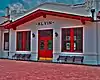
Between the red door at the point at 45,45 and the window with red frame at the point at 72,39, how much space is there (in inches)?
66.1

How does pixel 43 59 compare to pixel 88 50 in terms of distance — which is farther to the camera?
pixel 43 59

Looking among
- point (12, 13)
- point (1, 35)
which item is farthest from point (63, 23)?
point (1, 35)

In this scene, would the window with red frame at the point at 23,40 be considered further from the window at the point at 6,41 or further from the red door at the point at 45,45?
the window at the point at 6,41

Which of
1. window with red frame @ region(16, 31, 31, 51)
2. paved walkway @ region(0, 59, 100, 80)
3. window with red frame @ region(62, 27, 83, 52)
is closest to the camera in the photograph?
paved walkway @ region(0, 59, 100, 80)

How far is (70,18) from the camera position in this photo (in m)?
21.6

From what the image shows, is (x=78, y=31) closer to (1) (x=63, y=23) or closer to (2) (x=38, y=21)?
(1) (x=63, y=23)

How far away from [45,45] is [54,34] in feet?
6.13

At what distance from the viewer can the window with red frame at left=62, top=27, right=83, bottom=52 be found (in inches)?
841

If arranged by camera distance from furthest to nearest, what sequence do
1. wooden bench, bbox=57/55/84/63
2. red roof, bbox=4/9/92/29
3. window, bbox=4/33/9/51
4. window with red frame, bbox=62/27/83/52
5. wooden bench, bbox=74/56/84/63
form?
1. window, bbox=4/33/9/51
2. window with red frame, bbox=62/27/83/52
3. wooden bench, bbox=57/55/84/63
4. wooden bench, bbox=74/56/84/63
5. red roof, bbox=4/9/92/29

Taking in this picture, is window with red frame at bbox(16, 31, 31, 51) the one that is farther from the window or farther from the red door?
the window

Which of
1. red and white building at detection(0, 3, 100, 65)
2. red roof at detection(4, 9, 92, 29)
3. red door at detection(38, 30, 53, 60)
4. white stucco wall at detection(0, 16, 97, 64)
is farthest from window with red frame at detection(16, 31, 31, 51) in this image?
red door at detection(38, 30, 53, 60)

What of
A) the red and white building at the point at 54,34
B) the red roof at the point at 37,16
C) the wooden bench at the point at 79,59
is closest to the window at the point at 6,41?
the red and white building at the point at 54,34

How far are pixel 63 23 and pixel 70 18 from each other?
0.99 m

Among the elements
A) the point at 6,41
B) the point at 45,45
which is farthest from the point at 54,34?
the point at 6,41
